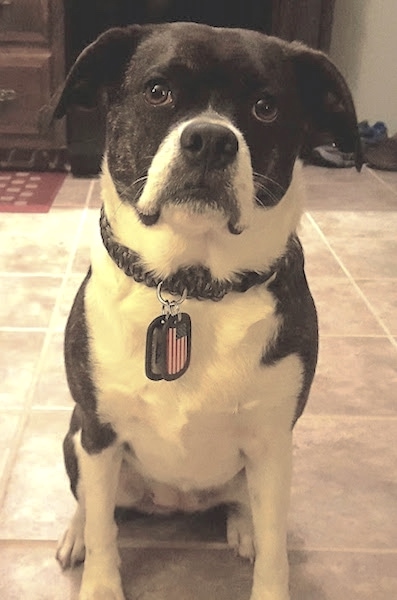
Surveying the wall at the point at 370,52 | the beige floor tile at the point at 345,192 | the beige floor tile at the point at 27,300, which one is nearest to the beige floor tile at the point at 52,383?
the beige floor tile at the point at 27,300

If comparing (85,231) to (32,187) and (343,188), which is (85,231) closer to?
(32,187)

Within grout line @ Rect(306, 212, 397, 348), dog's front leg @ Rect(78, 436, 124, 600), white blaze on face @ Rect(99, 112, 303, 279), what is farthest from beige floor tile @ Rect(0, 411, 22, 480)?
grout line @ Rect(306, 212, 397, 348)

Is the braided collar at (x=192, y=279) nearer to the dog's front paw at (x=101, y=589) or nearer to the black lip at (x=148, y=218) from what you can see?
the black lip at (x=148, y=218)

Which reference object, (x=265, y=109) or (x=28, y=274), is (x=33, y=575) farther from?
(x=28, y=274)

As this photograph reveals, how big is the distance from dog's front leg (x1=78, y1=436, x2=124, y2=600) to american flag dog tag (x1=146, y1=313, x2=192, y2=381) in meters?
0.14

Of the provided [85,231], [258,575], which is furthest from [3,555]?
[85,231]

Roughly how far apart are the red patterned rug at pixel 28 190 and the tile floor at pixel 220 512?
309mm

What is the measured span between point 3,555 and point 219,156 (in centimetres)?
69

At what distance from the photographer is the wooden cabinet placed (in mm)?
3049

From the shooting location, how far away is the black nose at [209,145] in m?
0.88

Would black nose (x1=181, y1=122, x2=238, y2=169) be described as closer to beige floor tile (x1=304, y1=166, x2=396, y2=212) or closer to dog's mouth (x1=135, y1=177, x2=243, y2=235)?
dog's mouth (x1=135, y1=177, x2=243, y2=235)

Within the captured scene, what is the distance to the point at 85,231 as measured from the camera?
2.53m

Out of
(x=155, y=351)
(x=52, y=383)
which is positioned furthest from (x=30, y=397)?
(x=155, y=351)

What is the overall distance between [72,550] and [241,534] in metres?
0.25
